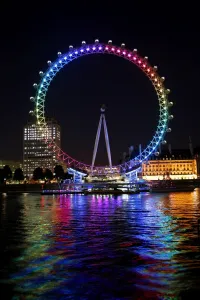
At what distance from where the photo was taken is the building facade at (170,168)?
143375 mm

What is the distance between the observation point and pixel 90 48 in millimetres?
55969

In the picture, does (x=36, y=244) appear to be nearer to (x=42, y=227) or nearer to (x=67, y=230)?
(x=67, y=230)

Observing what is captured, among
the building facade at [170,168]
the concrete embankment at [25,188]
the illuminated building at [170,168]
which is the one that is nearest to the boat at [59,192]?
the concrete embankment at [25,188]

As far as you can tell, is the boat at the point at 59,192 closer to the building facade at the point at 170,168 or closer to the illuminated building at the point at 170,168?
the illuminated building at the point at 170,168

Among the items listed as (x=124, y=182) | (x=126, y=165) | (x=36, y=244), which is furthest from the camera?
(x=124, y=182)

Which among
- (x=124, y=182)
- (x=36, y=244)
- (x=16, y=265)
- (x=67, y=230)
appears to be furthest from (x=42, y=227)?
(x=124, y=182)

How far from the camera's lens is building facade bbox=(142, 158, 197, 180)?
14338 centimetres

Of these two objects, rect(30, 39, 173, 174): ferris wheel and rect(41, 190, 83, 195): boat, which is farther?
rect(41, 190, 83, 195): boat

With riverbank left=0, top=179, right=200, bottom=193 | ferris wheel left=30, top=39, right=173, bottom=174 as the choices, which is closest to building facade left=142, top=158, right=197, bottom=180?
riverbank left=0, top=179, right=200, bottom=193

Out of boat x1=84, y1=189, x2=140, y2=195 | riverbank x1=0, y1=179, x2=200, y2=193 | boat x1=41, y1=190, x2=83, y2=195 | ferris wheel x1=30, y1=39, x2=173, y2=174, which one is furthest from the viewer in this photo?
riverbank x1=0, y1=179, x2=200, y2=193

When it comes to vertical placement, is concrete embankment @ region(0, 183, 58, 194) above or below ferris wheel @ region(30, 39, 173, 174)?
below

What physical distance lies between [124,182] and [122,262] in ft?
234

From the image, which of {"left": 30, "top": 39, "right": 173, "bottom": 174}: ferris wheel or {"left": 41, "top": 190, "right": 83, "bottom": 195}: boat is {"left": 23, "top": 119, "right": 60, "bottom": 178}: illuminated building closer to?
{"left": 41, "top": 190, "right": 83, "bottom": 195}: boat

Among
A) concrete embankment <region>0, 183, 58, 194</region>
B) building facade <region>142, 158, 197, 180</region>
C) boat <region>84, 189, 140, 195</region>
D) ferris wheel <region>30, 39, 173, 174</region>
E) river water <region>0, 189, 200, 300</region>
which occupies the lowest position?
river water <region>0, 189, 200, 300</region>
